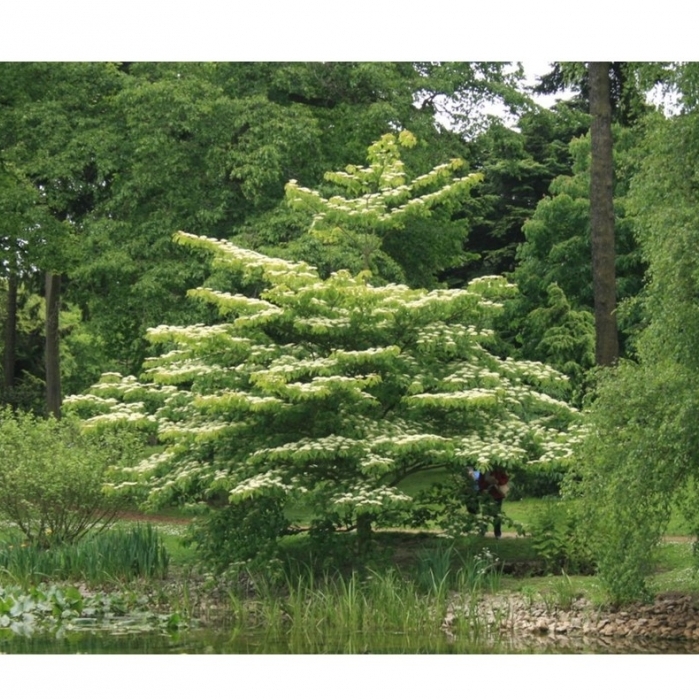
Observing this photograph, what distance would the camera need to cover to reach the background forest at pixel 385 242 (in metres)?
11.9

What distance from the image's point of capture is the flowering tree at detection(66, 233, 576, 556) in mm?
13320

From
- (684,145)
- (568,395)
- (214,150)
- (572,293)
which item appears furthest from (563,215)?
(684,145)

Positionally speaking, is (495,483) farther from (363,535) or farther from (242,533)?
(242,533)

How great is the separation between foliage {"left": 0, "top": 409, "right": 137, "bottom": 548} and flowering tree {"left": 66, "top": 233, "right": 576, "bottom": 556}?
2.65 ft

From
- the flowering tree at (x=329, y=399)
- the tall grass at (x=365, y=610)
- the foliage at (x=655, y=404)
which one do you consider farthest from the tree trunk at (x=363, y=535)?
the foliage at (x=655, y=404)

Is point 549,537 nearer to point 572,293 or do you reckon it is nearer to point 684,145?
point 684,145

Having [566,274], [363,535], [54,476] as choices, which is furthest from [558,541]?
[566,274]

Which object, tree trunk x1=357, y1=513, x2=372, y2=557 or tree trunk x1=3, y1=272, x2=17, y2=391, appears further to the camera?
tree trunk x1=3, y1=272, x2=17, y2=391

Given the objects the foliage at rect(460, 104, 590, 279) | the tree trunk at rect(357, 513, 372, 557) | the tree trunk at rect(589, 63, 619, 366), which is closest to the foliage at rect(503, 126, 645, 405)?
the foliage at rect(460, 104, 590, 279)

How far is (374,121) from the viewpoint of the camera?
22.3 metres

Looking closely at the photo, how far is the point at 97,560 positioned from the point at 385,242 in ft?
33.0

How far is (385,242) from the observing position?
22.8 meters

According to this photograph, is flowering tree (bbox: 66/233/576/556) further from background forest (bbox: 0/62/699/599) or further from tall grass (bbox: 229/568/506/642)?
tall grass (bbox: 229/568/506/642)

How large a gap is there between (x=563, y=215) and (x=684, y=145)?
545 inches
